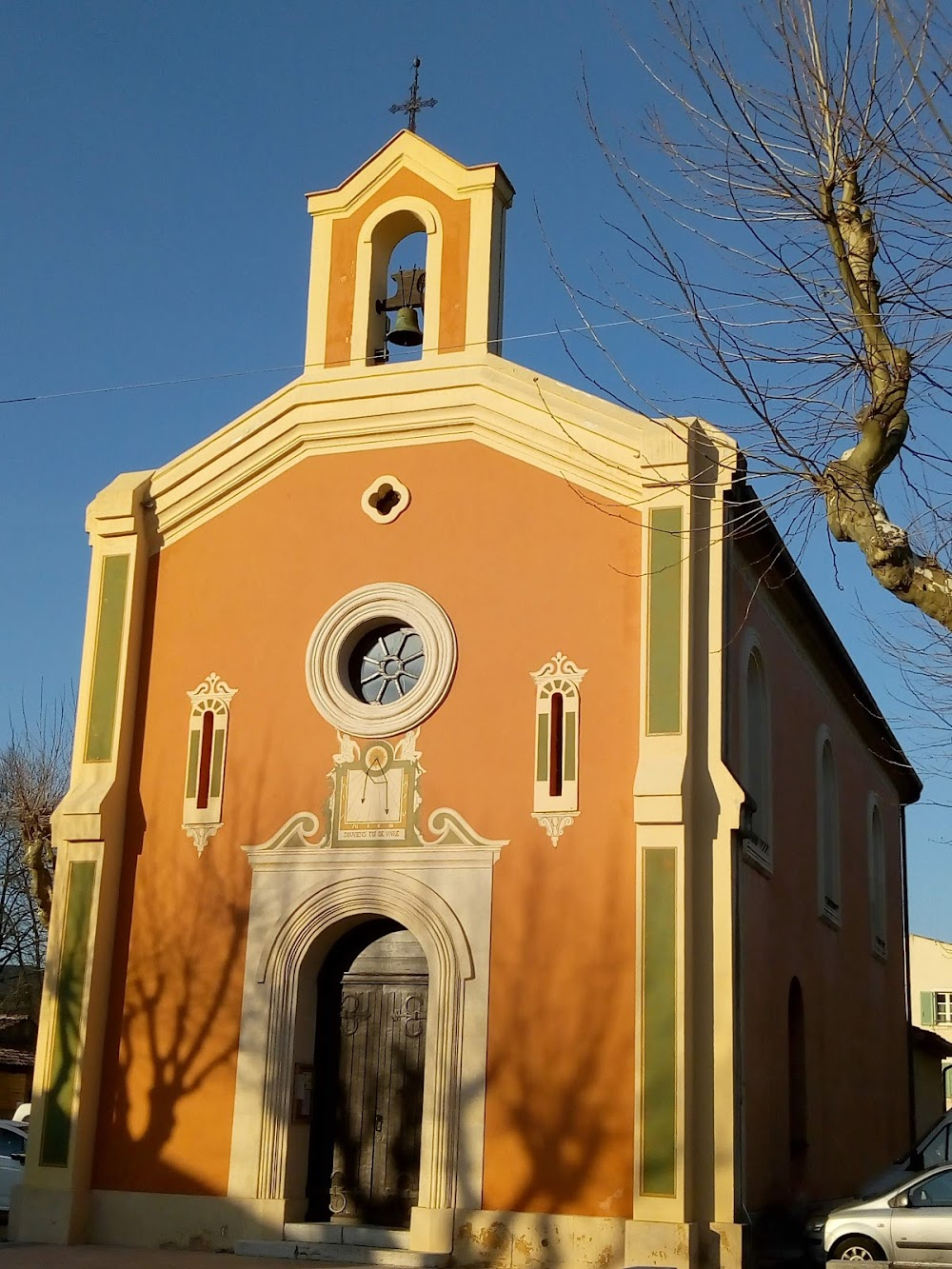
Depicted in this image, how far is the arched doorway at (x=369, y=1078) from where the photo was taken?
14.8 m

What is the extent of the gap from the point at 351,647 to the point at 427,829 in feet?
7.34

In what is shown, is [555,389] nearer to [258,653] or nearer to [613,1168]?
[258,653]

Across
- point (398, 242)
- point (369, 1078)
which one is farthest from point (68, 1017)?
point (398, 242)

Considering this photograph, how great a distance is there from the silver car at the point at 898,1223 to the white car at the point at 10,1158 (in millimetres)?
8583

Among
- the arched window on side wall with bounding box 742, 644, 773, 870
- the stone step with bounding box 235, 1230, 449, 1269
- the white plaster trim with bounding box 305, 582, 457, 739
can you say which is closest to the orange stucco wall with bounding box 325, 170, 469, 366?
the white plaster trim with bounding box 305, 582, 457, 739

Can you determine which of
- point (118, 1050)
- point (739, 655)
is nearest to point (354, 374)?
point (739, 655)

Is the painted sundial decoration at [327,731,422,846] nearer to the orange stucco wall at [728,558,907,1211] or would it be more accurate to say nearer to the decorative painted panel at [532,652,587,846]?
the decorative painted panel at [532,652,587,846]

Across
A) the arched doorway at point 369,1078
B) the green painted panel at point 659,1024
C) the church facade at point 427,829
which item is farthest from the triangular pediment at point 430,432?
the arched doorway at point 369,1078

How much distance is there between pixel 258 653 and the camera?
1641cm

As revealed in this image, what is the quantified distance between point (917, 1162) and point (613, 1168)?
569cm

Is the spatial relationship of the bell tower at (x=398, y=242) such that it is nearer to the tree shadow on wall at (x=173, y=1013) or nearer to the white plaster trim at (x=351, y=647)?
the white plaster trim at (x=351, y=647)

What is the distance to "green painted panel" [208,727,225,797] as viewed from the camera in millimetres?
16078

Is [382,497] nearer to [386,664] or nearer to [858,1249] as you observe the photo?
[386,664]

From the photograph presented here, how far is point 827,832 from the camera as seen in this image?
20.8 meters
